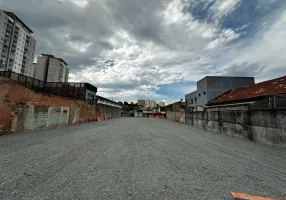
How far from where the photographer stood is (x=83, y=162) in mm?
4293

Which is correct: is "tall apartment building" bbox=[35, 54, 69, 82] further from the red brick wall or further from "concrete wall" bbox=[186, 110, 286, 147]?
"concrete wall" bbox=[186, 110, 286, 147]

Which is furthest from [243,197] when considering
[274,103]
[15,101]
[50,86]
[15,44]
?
[15,44]

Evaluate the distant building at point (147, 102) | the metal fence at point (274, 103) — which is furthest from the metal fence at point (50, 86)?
the distant building at point (147, 102)

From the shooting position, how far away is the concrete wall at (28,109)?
877 cm

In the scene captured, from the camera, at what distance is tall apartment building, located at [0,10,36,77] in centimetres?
5212

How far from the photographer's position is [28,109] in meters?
10.4

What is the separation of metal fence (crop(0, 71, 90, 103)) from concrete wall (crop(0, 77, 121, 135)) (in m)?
1.13

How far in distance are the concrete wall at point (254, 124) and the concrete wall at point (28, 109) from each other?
15466 mm

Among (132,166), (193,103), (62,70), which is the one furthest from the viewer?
(62,70)

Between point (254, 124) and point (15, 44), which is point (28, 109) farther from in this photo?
point (15, 44)

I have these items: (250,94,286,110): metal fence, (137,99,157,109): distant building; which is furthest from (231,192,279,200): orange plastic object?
(137,99,157,109): distant building

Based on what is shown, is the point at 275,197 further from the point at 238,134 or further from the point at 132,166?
the point at 238,134

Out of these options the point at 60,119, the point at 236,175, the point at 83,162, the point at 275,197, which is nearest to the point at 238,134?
the point at 236,175

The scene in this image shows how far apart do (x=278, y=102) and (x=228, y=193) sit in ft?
25.4
